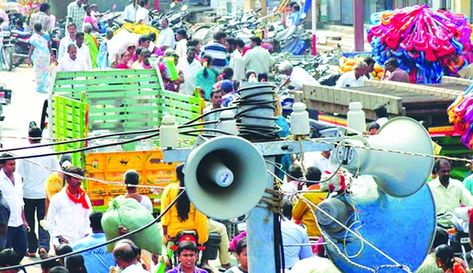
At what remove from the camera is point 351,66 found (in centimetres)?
2392

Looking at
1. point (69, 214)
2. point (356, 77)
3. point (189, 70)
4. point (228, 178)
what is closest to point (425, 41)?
point (356, 77)

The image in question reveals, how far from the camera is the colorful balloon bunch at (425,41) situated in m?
20.0

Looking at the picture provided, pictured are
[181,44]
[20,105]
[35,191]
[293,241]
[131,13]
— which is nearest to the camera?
[293,241]

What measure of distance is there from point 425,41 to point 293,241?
26.5 feet

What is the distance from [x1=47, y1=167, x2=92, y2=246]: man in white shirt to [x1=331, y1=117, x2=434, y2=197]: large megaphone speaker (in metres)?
5.78

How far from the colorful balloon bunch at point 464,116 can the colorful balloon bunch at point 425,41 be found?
4.09 m

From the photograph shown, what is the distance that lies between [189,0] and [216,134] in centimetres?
3560

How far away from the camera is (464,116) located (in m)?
15.7

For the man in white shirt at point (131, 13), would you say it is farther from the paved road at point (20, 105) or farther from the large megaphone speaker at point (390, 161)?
the large megaphone speaker at point (390, 161)

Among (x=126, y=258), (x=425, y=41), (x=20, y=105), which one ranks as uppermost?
(x=425, y=41)

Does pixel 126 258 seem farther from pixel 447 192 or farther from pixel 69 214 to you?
pixel 447 192

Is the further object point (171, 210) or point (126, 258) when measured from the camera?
point (171, 210)

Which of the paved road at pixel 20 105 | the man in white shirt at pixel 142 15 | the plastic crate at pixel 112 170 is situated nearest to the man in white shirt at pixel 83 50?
the paved road at pixel 20 105

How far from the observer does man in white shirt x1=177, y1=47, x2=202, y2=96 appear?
23.8 meters
